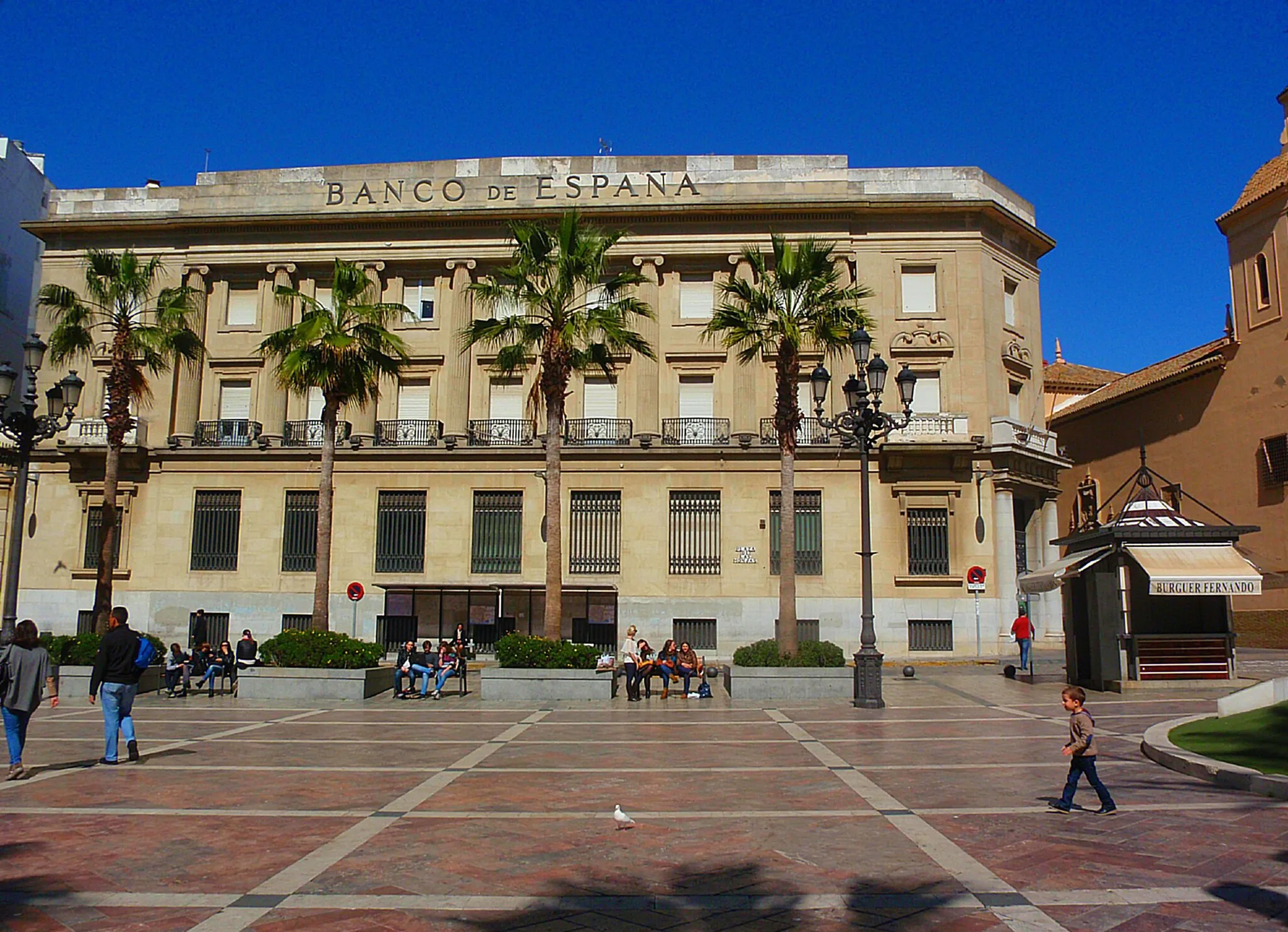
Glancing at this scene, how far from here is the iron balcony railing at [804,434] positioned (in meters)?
35.2

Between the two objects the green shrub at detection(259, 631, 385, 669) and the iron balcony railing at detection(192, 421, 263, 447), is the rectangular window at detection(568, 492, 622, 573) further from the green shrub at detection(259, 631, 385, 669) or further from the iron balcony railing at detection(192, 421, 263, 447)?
the green shrub at detection(259, 631, 385, 669)

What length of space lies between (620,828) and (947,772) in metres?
4.89

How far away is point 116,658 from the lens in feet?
40.9

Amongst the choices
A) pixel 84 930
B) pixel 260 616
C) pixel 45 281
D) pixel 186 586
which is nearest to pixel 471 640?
pixel 260 616

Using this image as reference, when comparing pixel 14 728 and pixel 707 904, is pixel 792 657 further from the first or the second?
pixel 707 904

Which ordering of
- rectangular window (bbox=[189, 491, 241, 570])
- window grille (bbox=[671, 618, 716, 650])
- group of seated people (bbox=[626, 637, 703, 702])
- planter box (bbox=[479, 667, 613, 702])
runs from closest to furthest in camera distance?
planter box (bbox=[479, 667, 613, 702]), group of seated people (bbox=[626, 637, 703, 702]), window grille (bbox=[671, 618, 716, 650]), rectangular window (bbox=[189, 491, 241, 570])

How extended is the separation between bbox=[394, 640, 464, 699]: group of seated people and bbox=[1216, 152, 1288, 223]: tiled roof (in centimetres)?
3221

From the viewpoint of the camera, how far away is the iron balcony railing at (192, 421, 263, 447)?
123 feet

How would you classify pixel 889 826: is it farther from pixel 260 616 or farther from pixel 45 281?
pixel 45 281

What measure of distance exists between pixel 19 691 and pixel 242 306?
30420mm

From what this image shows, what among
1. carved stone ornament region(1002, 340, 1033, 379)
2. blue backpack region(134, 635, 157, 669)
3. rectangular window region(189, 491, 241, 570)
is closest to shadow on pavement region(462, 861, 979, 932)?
blue backpack region(134, 635, 157, 669)

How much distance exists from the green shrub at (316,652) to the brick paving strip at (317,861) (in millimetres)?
10841

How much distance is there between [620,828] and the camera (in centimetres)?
889

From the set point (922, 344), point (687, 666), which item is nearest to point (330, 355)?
point (687, 666)
